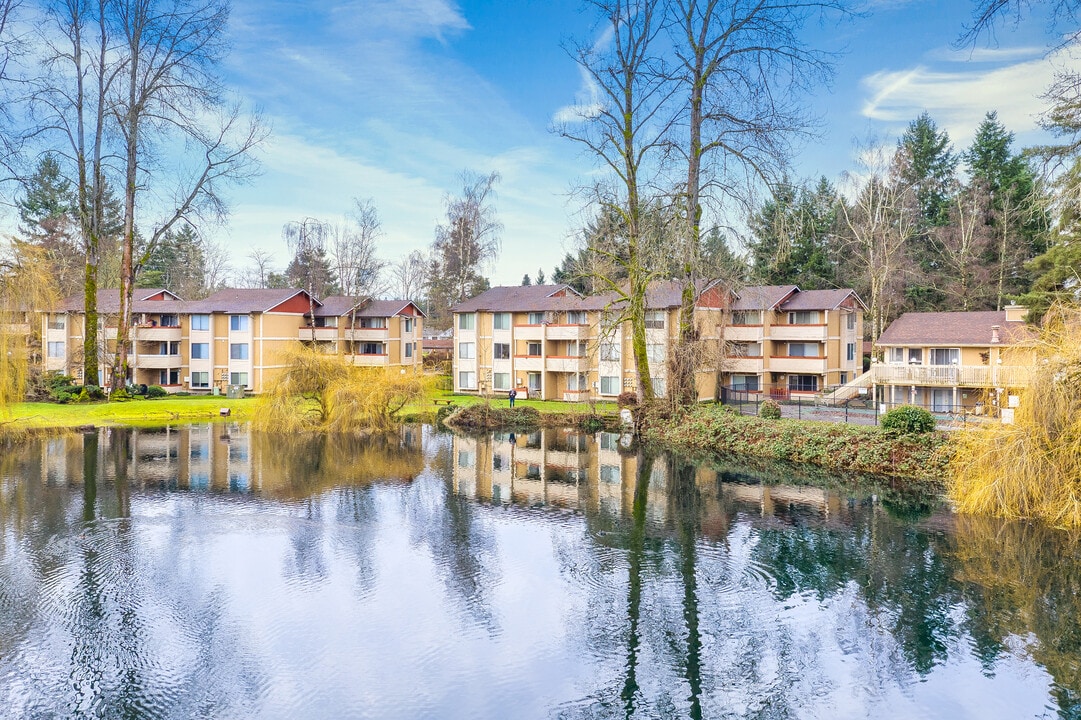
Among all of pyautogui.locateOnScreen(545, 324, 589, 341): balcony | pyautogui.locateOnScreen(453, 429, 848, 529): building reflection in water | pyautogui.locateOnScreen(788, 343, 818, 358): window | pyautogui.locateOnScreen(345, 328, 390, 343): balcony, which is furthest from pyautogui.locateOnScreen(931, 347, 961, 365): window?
Result: pyautogui.locateOnScreen(345, 328, 390, 343): balcony

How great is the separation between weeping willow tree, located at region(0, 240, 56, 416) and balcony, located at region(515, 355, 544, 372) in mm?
29193

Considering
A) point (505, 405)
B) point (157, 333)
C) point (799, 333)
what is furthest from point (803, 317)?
point (157, 333)

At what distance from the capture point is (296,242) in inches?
2493

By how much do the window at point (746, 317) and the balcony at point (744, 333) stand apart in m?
0.40

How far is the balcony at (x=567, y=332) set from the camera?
161 feet

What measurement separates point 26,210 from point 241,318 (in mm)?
27066

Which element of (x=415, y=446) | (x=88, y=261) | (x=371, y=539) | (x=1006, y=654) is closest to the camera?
(x=1006, y=654)

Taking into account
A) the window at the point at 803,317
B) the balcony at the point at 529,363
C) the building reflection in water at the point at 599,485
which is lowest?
the building reflection in water at the point at 599,485

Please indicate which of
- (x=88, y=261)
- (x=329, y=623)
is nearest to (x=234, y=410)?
(x=88, y=261)

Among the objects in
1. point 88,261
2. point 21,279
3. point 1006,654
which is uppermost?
point 88,261

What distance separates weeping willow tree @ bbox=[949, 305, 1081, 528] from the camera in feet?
58.0

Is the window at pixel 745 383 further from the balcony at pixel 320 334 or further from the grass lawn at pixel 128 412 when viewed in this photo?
the balcony at pixel 320 334

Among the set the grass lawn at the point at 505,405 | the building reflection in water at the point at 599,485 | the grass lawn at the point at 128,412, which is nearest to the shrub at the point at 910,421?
the building reflection in water at the point at 599,485

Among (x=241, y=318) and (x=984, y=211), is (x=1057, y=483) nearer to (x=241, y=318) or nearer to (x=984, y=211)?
(x=984, y=211)
